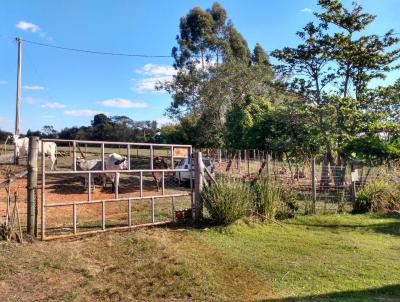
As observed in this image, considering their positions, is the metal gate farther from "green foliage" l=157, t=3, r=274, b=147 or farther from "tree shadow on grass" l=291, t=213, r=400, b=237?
"green foliage" l=157, t=3, r=274, b=147

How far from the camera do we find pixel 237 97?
34312 mm

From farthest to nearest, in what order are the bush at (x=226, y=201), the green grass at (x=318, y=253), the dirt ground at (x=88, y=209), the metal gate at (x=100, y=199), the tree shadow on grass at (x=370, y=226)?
the tree shadow on grass at (x=370, y=226), the bush at (x=226, y=201), the dirt ground at (x=88, y=209), the metal gate at (x=100, y=199), the green grass at (x=318, y=253)

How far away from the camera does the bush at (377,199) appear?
1300 cm

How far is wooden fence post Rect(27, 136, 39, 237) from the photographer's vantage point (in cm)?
799

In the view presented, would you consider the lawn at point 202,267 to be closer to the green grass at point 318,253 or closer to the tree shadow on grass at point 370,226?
the green grass at point 318,253

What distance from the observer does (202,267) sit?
6953mm

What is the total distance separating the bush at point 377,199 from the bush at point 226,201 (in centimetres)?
443

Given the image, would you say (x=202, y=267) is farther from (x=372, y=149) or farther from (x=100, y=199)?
(x=372, y=149)

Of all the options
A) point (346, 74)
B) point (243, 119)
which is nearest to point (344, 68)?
point (346, 74)

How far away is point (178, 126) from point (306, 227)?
29344mm

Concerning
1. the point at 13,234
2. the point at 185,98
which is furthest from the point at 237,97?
the point at 13,234

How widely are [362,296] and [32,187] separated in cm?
546

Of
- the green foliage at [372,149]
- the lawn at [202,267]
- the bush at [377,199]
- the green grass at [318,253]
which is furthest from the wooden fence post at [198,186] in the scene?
the green foliage at [372,149]

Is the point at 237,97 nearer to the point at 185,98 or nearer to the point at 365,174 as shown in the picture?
the point at 185,98
